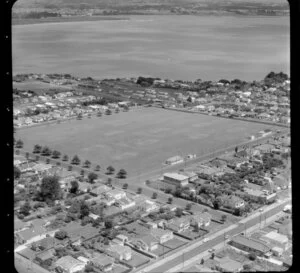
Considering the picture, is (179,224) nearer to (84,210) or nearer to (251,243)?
(251,243)

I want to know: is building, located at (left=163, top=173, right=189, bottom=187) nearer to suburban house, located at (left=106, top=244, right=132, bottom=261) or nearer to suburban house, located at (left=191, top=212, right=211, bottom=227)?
suburban house, located at (left=191, top=212, right=211, bottom=227)

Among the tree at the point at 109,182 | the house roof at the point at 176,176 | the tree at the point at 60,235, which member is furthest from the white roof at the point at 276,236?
the tree at the point at 109,182

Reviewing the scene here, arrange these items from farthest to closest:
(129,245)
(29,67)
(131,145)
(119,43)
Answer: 1. (119,43)
2. (29,67)
3. (131,145)
4. (129,245)

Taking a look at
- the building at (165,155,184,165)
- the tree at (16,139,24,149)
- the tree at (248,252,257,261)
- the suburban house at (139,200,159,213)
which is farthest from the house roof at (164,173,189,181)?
the tree at (16,139,24,149)

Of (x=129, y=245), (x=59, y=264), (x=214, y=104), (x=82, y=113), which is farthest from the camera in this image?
(x=214, y=104)

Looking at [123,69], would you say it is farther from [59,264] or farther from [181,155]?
[59,264]

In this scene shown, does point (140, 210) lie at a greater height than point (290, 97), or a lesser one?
A: lesser

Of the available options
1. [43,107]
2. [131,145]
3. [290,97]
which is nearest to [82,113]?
[43,107]
